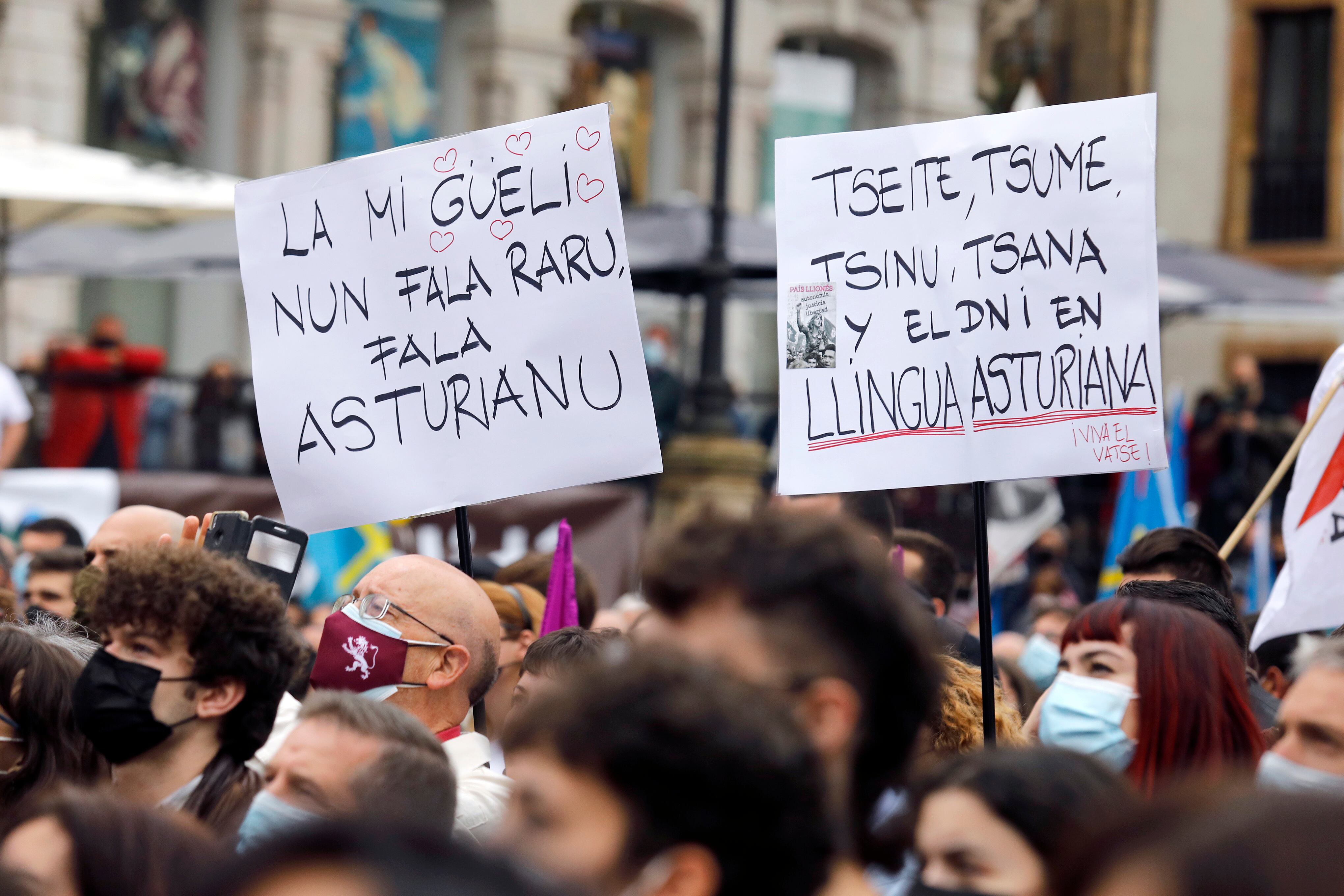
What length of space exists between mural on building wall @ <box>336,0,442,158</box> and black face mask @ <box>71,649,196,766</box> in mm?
15383

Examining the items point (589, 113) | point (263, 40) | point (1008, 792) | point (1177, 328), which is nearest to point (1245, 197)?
point (1177, 328)

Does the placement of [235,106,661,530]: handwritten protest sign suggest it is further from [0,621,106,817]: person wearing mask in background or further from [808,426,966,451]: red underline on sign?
[0,621,106,817]: person wearing mask in background

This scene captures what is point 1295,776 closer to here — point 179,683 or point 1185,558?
point 179,683

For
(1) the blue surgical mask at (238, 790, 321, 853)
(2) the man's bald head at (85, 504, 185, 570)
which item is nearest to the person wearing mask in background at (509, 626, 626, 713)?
(1) the blue surgical mask at (238, 790, 321, 853)

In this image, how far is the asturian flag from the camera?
439 centimetres

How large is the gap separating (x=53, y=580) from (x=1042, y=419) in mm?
3319

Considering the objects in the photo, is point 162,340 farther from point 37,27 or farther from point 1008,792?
point 1008,792

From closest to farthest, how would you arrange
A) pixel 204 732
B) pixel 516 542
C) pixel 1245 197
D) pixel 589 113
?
pixel 204 732, pixel 589 113, pixel 516 542, pixel 1245 197

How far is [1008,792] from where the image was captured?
2383 mm

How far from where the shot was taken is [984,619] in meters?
3.81

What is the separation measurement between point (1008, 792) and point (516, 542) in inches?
303

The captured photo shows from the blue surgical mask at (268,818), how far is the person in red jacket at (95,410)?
27.9 feet

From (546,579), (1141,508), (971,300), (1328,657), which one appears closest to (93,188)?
(546,579)

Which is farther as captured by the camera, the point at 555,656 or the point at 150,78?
the point at 150,78
